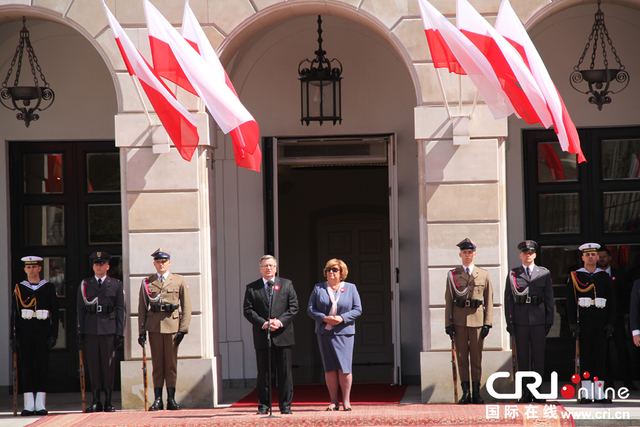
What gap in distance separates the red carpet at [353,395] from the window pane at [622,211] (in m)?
3.45

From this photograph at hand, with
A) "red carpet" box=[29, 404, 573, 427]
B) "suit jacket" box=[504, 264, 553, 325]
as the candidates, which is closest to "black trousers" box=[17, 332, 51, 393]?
"red carpet" box=[29, 404, 573, 427]

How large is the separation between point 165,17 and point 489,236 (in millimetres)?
4417

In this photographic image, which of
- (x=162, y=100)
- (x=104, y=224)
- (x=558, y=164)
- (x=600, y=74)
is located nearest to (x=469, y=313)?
(x=558, y=164)

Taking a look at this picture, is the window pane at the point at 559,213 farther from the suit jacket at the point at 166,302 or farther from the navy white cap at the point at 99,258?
the navy white cap at the point at 99,258

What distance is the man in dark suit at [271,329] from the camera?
8.02 m

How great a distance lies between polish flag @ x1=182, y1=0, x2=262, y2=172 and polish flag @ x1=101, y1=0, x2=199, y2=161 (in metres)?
0.52

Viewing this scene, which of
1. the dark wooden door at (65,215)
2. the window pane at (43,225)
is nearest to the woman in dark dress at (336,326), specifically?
the dark wooden door at (65,215)

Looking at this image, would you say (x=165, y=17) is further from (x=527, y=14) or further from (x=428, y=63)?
(x=527, y=14)

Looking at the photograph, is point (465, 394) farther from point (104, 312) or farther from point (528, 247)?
point (104, 312)

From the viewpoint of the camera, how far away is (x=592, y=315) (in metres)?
8.48

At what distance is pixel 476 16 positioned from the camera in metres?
8.11

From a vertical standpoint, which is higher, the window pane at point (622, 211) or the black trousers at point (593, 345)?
the window pane at point (622, 211)

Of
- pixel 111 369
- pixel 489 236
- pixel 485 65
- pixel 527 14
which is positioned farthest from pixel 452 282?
pixel 111 369

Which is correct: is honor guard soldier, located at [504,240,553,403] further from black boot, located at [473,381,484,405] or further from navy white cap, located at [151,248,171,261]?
navy white cap, located at [151,248,171,261]
